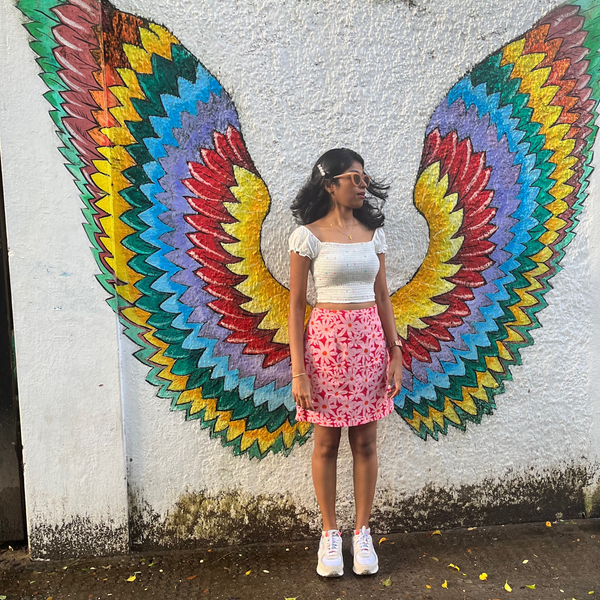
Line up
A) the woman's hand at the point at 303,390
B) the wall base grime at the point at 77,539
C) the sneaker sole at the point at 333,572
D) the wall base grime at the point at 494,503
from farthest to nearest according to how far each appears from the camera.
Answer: the wall base grime at the point at 494,503 → the wall base grime at the point at 77,539 → the sneaker sole at the point at 333,572 → the woman's hand at the point at 303,390

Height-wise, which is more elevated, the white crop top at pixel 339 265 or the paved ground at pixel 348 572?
the white crop top at pixel 339 265

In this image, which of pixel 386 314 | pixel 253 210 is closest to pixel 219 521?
pixel 386 314

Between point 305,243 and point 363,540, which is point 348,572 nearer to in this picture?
point 363,540

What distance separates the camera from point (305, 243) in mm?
2145

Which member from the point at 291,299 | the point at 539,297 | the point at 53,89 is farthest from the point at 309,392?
the point at 53,89

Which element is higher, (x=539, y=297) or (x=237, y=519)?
(x=539, y=297)

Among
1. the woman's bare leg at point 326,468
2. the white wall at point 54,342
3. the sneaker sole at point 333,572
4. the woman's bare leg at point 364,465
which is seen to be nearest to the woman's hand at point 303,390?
the woman's bare leg at point 326,468

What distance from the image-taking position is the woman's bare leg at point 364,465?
2289 millimetres

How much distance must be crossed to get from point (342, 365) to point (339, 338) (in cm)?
12

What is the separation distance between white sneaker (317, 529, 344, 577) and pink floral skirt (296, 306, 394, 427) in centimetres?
55

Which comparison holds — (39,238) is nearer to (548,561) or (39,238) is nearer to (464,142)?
(464,142)

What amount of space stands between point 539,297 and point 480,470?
962 mm

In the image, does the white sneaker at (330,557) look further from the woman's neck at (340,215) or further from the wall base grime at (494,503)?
the woman's neck at (340,215)

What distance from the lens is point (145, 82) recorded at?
7.57 feet
